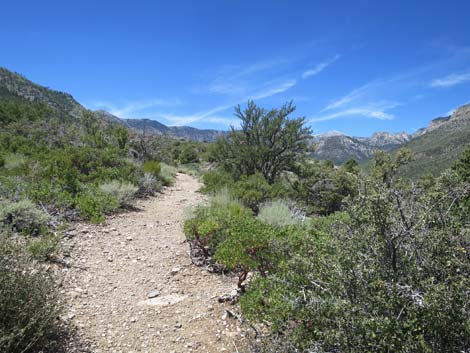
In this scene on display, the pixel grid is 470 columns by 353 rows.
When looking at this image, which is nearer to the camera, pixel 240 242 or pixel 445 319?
pixel 445 319

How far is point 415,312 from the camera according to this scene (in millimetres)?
A: 1870

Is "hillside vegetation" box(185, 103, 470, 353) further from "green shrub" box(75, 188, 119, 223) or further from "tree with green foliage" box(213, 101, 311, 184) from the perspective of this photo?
"tree with green foliage" box(213, 101, 311, 184)

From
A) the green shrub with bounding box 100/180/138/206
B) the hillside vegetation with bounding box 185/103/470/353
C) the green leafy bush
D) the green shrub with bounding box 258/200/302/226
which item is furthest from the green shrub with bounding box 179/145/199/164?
the green leafy bush

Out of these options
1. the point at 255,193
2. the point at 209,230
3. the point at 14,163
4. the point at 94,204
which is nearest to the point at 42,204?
the point at 94,204

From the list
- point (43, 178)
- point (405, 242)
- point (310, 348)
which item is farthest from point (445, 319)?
point (43, 178)

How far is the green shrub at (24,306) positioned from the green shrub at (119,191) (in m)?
5.37

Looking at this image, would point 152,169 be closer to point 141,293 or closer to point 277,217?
point 277,217

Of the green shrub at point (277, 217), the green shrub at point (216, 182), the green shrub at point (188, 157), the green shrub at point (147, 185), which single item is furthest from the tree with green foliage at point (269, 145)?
the green shrub at point (188, 157)

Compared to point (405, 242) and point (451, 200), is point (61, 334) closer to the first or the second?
point (405, 242)

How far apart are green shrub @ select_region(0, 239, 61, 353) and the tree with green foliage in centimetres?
1102

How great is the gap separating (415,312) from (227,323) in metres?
2.23

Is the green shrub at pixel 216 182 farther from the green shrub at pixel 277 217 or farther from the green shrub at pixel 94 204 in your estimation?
the green shrub at pixel 94 204

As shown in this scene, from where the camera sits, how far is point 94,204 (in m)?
7.33

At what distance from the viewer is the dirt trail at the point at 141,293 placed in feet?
10.7
